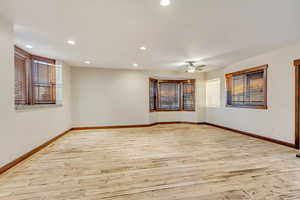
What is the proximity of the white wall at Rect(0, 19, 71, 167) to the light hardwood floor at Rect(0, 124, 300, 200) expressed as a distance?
1.02 feet

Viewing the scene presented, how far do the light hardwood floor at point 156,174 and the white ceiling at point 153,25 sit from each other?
95.2 inches

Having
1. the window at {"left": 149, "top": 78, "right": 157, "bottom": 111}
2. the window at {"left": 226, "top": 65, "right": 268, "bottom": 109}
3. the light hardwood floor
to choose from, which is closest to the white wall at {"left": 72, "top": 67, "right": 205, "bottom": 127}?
the window at {"left": 149, "top": 78, "right": 157, "bottom": 111}

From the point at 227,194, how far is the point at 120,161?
1797 mm

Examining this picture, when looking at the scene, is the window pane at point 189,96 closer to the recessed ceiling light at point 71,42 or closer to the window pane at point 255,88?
the window pane at point 255,88

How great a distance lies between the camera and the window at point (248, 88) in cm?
428

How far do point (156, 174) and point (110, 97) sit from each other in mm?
4235

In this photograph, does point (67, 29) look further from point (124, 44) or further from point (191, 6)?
point (191, 6)

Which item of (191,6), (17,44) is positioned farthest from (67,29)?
(191,6)

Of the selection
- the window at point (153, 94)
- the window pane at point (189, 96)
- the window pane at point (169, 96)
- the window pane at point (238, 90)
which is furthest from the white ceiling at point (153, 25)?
the window pane at point (169, 96)

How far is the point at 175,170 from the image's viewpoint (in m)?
2.39

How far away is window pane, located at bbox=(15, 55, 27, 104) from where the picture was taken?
3490mm

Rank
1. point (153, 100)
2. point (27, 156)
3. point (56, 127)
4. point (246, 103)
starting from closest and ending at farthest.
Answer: point (27, 156) < point (56, 127) < point (246, 103) < point (153, 100)

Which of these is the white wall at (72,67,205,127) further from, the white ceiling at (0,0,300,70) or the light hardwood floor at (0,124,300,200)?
the light hardwood floor at (0,124,300,200)

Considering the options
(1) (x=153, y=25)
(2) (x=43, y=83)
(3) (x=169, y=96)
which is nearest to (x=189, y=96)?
(3) (x=169, y=96)
